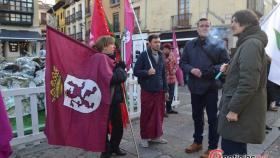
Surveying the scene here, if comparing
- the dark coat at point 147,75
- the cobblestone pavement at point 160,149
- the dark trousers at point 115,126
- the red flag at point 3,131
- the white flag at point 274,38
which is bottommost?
the cobblestone pavement at point 160,149

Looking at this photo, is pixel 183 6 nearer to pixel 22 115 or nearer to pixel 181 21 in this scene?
pixel 181 21

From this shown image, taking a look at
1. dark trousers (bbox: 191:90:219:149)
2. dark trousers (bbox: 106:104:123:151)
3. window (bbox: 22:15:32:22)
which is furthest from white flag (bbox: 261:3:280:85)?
window (bbox: 22:15:32:22)

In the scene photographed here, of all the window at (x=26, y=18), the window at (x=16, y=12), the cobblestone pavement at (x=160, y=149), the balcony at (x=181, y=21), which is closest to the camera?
the cobblestone pavement at (x=160, y=149)

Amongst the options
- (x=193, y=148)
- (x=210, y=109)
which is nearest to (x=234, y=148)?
(x=210, y=109)

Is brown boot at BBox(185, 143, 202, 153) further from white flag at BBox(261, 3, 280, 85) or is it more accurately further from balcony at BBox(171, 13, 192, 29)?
balcony at BBox(171, 13, 192, 29)

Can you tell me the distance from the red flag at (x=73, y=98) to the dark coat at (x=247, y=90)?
1538mm

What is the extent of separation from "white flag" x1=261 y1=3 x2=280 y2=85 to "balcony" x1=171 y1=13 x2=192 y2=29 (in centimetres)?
1861

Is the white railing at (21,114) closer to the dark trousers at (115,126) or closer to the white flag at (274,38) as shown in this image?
the dark trousers at (115,126)

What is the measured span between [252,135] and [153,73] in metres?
2.19

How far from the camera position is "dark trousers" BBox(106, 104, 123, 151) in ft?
14.3

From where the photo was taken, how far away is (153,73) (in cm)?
476

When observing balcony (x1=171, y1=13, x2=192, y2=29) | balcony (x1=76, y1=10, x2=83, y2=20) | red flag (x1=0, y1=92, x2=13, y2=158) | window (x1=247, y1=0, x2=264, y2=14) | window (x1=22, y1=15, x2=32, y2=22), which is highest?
balcony (x1=76, y1=10, x2=83, y2=20)

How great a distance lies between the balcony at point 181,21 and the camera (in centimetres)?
2295

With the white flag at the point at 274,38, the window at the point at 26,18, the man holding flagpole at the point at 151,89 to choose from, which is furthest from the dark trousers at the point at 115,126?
the window at the point at 26,18
